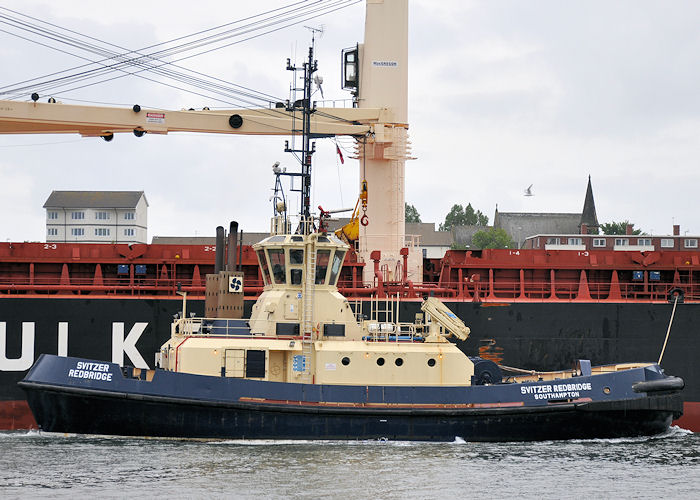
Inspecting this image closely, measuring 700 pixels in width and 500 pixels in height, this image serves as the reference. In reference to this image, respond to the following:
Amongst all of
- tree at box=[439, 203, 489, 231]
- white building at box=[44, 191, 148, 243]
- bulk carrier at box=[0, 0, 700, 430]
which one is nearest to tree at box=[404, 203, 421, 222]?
tree at box=[439, 203, 489, 231]

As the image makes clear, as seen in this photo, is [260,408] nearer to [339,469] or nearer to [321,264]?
[339,469]

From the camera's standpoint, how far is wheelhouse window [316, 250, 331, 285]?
19734mm

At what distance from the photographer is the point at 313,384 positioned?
1861 centimetres

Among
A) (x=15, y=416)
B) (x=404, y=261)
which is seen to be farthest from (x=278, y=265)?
(x=15, y=416)

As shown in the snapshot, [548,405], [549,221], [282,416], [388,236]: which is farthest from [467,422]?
[549,221]

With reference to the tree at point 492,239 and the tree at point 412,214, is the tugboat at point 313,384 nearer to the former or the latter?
the tree at point 492,239

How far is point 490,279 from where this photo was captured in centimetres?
2480

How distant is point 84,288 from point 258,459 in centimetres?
858

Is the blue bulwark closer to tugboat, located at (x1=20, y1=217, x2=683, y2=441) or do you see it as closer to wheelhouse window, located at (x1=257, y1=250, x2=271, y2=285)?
tugboat, located at (x1=20, y1=217, x2=683, y2=441)

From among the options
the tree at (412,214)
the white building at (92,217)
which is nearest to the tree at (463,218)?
the tree at (412,214)

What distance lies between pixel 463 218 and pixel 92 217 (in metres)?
36.3

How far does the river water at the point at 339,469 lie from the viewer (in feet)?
48.6

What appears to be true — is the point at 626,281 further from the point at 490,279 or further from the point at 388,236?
the point at 388,236

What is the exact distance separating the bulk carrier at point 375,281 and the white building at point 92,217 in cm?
4218
